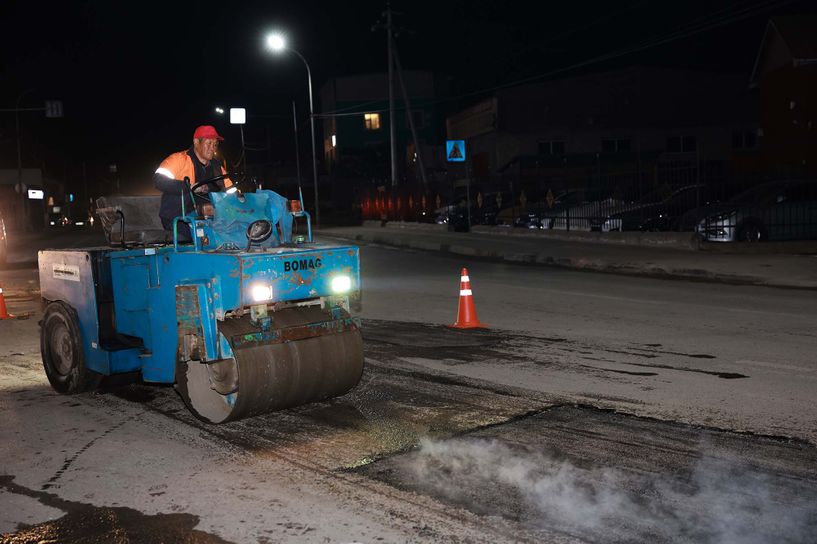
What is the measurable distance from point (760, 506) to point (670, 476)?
23.5 inches

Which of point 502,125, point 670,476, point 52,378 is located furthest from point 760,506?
point 502,125

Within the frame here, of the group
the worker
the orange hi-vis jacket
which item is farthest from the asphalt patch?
the orange hi-vis jacket

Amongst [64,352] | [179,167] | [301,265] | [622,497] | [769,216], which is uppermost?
[179,167]

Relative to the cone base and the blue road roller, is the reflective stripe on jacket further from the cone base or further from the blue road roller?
the cone base

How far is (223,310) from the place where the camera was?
19.7ft

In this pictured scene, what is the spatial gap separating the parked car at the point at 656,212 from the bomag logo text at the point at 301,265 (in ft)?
57.1

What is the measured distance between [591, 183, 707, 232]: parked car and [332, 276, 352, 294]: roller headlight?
17104 millimetres

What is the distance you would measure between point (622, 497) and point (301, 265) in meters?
→ 2.84

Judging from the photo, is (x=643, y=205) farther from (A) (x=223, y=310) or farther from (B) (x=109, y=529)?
(B) (x=109, y=529)

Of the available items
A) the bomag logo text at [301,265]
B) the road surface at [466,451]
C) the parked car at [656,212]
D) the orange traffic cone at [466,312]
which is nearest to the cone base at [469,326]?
the orange traffic cone at [466,312]

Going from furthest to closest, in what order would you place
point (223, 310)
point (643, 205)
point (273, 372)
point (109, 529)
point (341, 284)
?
point (643, 205), point (341, 284), point (273, 372), point (223, 310), point (109, 529)

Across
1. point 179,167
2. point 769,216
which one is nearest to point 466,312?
point 179,167

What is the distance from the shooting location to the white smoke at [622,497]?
4.21 metres

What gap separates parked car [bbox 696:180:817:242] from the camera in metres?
20.8
